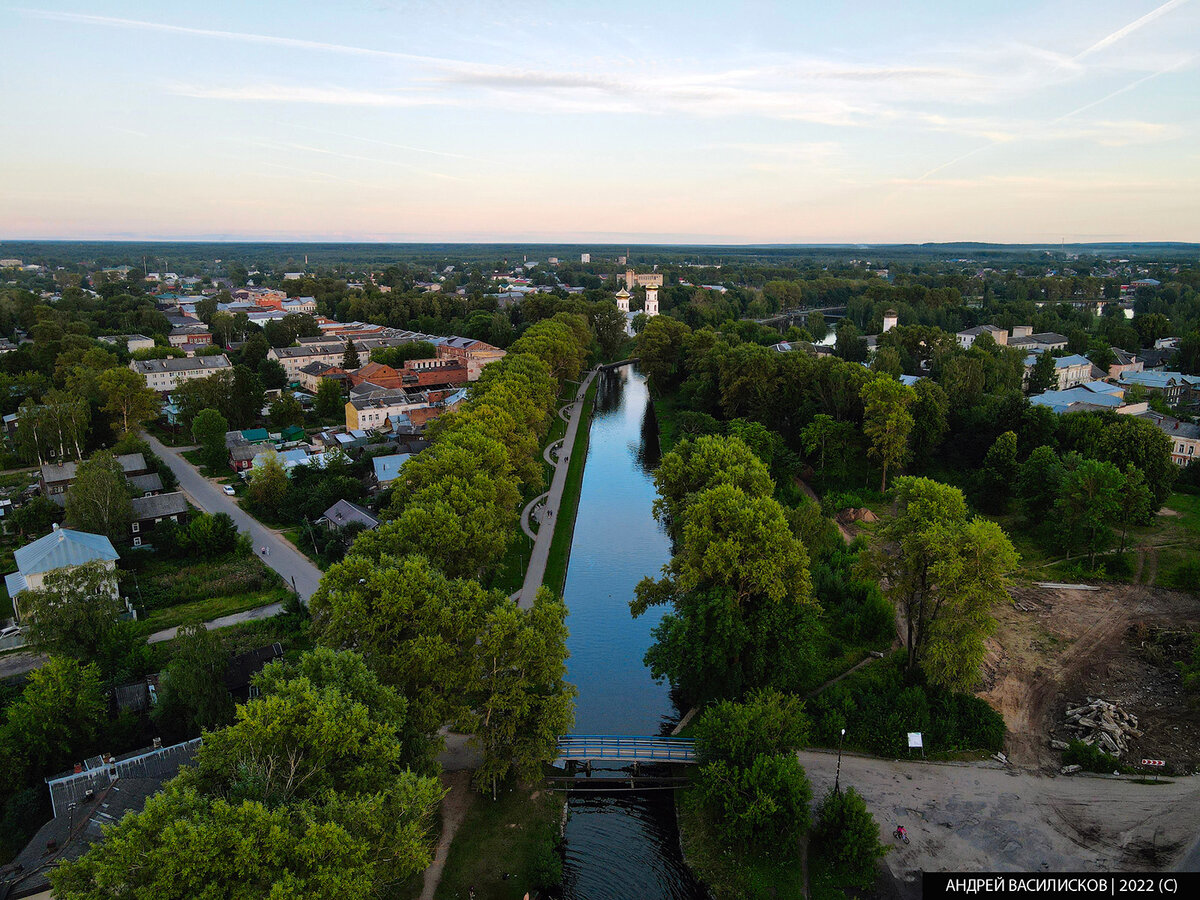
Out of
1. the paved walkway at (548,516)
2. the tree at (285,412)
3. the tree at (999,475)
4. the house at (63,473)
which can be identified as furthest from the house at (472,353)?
the tree at (999,475)

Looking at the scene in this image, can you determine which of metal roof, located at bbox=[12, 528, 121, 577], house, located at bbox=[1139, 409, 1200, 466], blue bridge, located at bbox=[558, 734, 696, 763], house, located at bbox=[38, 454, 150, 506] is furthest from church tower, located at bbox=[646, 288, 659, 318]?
blue bridge, located at bbox=[558, 734, 696, 763]

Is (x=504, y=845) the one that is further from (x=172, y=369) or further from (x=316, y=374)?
(x=172, y=369)

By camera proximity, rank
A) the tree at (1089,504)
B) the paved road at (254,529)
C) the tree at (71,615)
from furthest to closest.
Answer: the tree at (1089,504), the paved road at (254,529), the tree at (71,615)

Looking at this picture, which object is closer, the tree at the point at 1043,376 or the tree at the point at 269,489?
the tree at the point at 269,489

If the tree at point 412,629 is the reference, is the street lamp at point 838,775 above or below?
below

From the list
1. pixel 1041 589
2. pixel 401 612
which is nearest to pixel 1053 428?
pixel 1041 589

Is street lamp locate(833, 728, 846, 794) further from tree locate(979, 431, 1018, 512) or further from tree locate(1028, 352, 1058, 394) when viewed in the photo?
tree locate(1028, 352, 1058, 394)

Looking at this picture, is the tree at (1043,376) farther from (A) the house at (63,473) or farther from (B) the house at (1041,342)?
(A) the house at (63,473)
